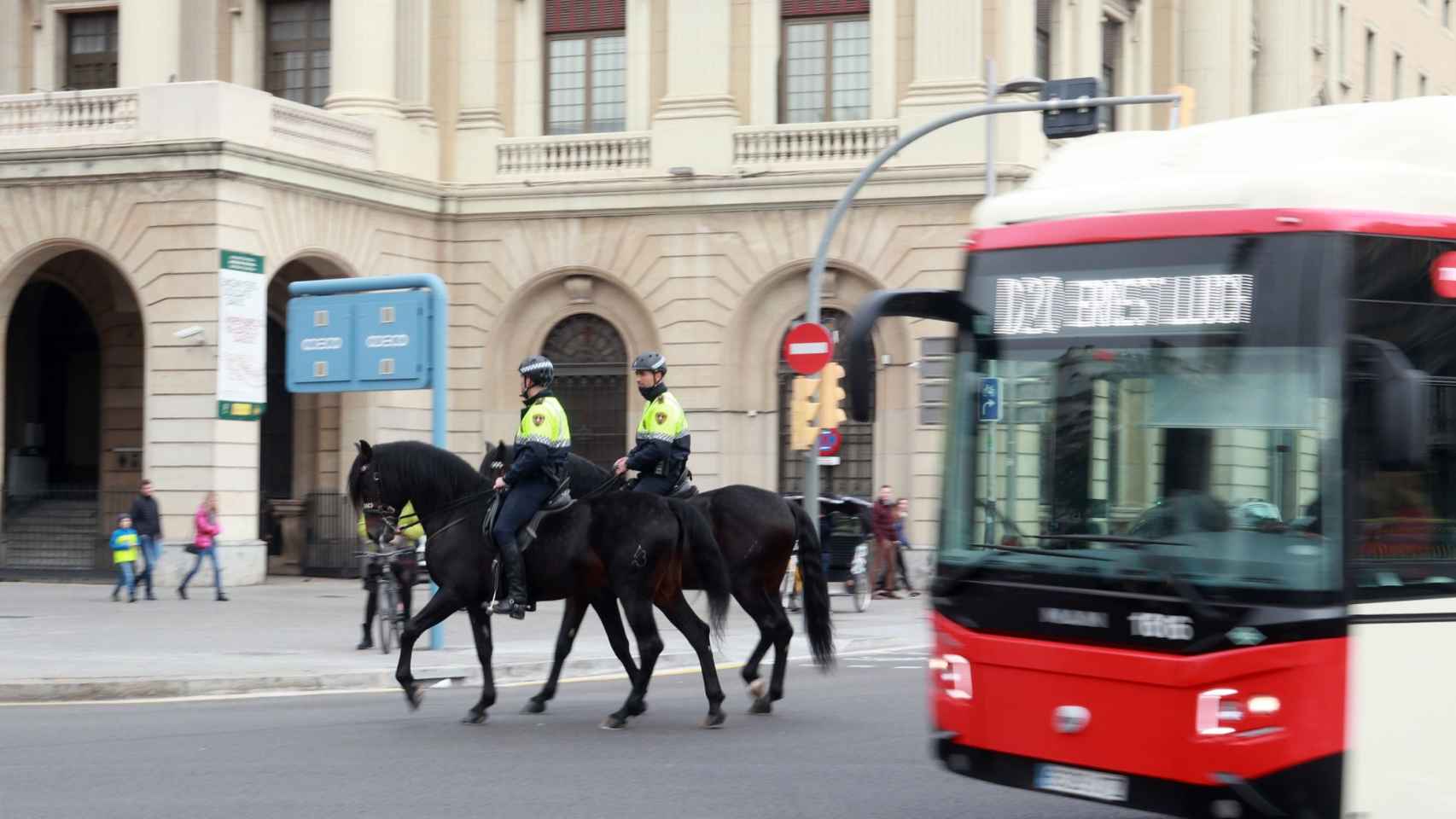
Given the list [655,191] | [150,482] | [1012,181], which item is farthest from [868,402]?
[655,191]

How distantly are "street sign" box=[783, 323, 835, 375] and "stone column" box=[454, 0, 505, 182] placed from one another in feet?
51.6

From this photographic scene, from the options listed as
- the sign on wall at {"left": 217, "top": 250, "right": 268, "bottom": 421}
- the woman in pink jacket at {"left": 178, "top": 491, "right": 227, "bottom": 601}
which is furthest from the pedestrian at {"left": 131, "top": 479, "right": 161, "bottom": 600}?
the sign on wall at {"left": 217, "top": 250, "right": 268, "bottom": 421}

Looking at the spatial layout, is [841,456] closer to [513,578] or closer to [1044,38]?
[1044,38]

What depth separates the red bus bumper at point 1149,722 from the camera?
7.68 meters

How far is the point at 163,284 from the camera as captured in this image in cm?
3216

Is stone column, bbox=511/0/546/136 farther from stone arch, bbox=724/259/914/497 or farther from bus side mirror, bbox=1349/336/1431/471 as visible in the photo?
bus side mirror, bbox=1349/336/1431/471

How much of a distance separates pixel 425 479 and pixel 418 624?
3.47ft

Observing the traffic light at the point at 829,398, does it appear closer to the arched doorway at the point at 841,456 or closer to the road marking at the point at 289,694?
the road marking at the point at 289,694

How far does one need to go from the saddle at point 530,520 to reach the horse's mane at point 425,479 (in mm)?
310

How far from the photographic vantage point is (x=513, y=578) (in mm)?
13578


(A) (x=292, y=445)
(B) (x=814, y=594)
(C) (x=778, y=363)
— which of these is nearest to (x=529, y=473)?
(B) (x=814, y=594)

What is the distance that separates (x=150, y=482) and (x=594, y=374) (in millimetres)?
9418

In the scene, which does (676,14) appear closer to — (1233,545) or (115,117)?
(115,117)

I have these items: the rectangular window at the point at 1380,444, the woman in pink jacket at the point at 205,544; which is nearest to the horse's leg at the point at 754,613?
the rectangular window at the point at 1380,444
